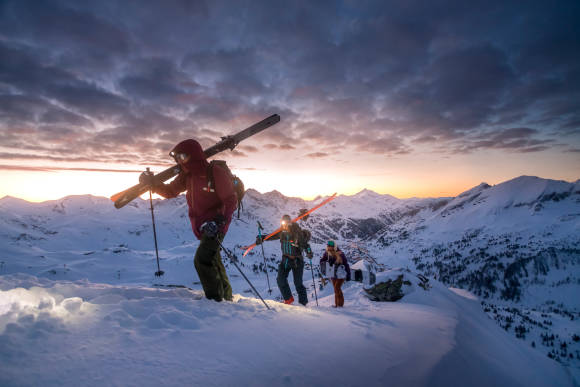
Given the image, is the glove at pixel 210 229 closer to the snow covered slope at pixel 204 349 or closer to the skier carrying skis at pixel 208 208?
the skier carrying skis at pixel 208 208

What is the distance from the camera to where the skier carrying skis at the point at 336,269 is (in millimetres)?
9770

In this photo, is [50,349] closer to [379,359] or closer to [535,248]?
[379,359]

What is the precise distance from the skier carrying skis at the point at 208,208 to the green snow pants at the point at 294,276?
3511 mm

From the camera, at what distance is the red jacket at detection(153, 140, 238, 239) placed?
518 cm

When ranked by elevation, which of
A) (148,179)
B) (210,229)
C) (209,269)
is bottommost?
(209,269)

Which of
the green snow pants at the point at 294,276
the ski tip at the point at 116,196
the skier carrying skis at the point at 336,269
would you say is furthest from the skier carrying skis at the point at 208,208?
the skier carrying skis at the point at 336,269

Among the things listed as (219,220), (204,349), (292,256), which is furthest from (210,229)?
(292,256)

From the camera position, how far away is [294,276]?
866 cm

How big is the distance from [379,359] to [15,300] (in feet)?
15.2

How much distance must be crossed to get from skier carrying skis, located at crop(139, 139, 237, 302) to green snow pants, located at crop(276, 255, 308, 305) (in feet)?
11.5

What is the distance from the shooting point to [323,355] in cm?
286

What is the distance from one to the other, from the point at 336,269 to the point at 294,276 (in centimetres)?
209

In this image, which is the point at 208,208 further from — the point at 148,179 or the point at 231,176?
the point at 148,179

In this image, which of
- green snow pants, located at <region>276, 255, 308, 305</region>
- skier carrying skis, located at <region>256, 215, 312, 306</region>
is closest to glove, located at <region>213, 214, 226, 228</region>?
skier carrying skis, located at <region>256, 215, 312, 306</region>
